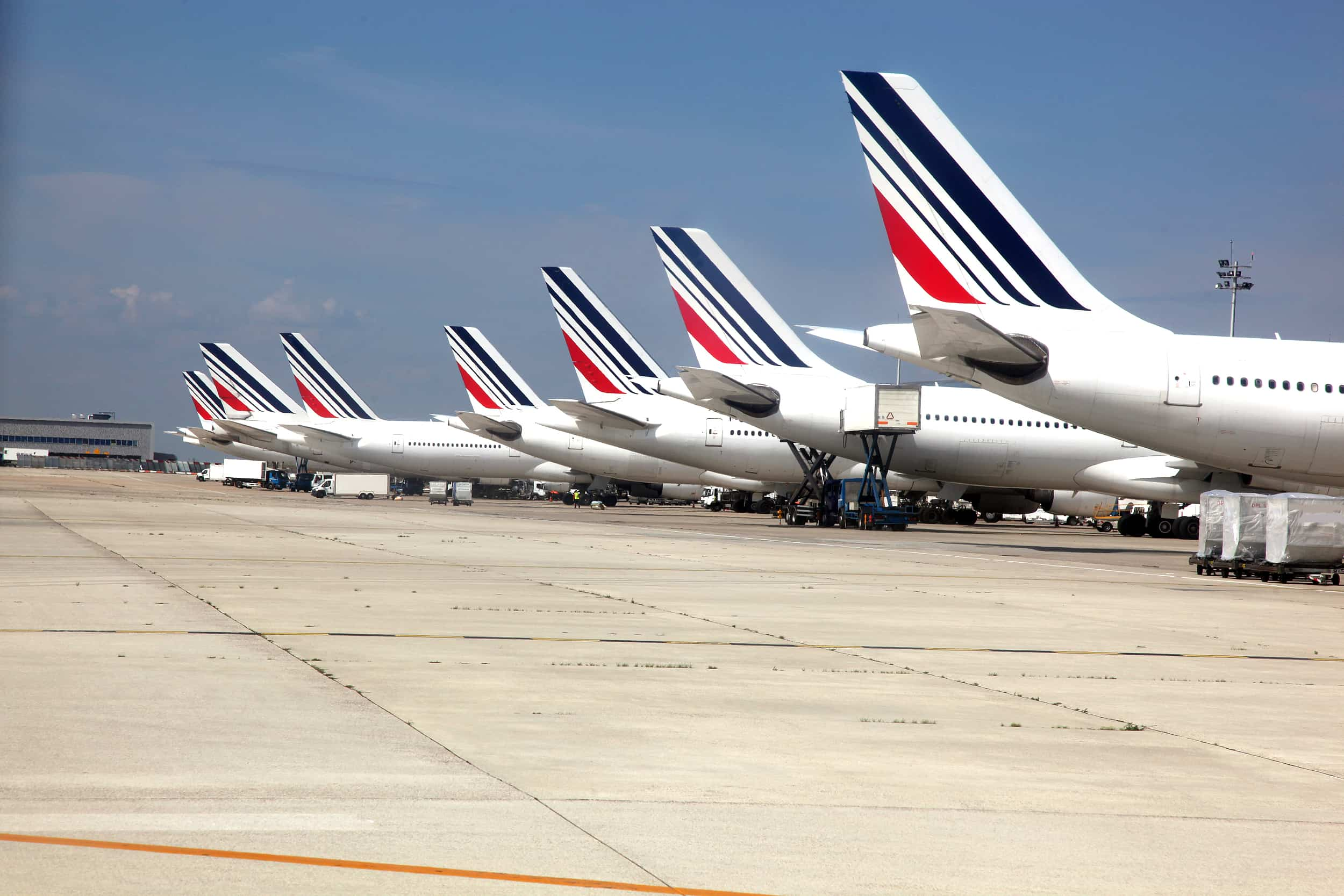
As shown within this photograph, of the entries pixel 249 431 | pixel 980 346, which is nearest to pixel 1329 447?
pixel 980 346

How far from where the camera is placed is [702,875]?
4.84m

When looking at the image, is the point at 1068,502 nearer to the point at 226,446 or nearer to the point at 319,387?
the point at 319,387

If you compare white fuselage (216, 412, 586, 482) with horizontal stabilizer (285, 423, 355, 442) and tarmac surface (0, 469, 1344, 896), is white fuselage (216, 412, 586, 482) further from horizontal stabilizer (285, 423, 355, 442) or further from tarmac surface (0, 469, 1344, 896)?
tarmac surface (0, 469, 1344, 896)

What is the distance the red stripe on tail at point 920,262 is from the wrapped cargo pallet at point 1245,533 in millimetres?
7487

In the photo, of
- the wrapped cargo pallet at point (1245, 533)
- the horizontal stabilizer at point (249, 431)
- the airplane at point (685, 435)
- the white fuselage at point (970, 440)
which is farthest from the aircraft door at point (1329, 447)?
the horizontal stabilizer at point (249, 431)

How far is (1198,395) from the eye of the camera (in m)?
27.3

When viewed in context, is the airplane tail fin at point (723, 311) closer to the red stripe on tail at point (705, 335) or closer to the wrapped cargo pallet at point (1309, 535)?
the red stripe on tail at point (705, 335)

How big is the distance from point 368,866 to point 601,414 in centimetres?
4925

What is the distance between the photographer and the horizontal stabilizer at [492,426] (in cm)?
6775

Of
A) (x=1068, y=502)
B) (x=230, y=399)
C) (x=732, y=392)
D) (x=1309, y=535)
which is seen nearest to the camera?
(x=1309, y=535)

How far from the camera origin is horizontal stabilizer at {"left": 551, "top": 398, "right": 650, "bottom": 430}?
175 feet

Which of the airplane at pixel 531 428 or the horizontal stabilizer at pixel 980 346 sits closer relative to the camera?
the horizontal stabilizer at pixel 980 346

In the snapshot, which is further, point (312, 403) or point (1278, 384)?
point (312, 403)

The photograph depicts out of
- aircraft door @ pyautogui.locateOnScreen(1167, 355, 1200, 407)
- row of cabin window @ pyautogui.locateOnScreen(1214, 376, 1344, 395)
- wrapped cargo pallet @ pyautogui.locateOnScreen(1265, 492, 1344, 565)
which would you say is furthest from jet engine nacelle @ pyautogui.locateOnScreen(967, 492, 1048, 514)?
wrapped cargo pallet @ pyautogui.locateOnScreen(1265, 492, 1344, 565)
